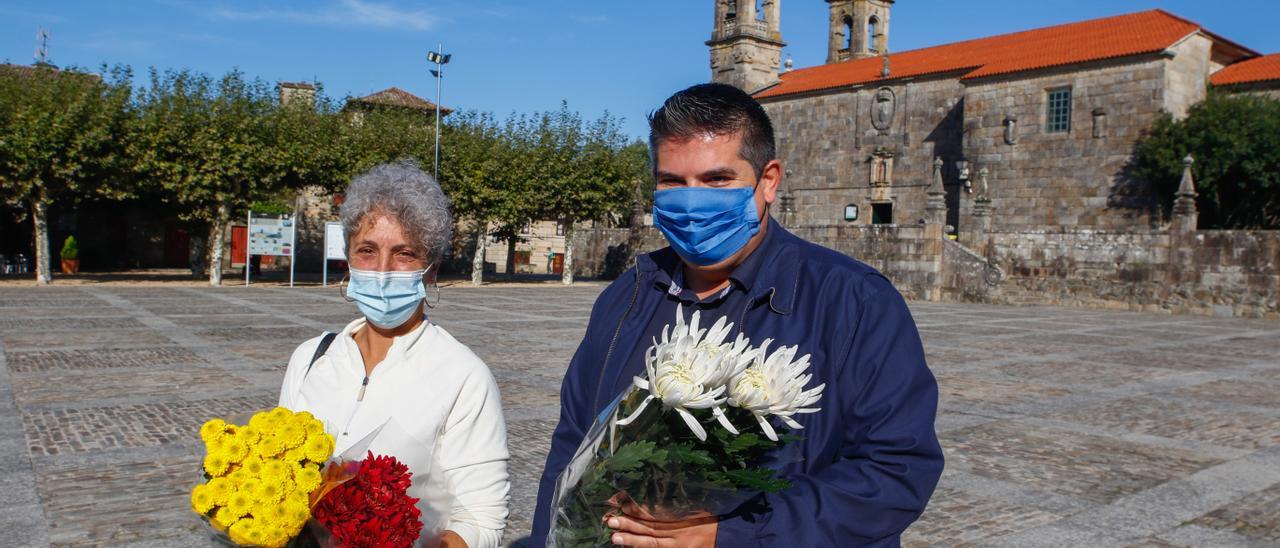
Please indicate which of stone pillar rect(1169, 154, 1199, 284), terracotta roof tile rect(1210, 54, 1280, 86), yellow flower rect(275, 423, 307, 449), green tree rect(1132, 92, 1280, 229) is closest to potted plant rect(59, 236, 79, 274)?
stone pillar rect(1169, 154, 1199, 284)

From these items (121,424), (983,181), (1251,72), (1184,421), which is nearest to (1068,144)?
(983,181)

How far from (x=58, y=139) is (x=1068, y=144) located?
105ft

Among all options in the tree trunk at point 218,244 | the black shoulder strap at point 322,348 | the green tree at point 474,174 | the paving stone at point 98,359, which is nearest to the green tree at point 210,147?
the tree trunk at point 218,244

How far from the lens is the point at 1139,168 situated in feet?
108

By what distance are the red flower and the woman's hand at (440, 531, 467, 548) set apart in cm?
40

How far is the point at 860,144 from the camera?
43.2 metres

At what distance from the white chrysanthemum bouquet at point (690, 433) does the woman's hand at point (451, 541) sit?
0.62m

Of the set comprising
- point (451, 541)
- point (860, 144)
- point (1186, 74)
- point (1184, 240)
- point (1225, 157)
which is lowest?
point (451, 541)

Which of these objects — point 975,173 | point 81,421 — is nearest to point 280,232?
point 81,421

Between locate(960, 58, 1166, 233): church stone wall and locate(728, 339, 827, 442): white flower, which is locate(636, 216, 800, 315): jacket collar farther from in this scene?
locate(960, 58, 1166, 233): church stone wall

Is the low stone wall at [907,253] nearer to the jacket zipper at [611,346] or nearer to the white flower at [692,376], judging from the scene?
the jacket zipper at [611,346]

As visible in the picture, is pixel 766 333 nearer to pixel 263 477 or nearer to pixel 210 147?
pixel 263 477

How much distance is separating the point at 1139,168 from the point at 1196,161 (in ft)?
7.36

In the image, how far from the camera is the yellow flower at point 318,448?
6.11 ft
